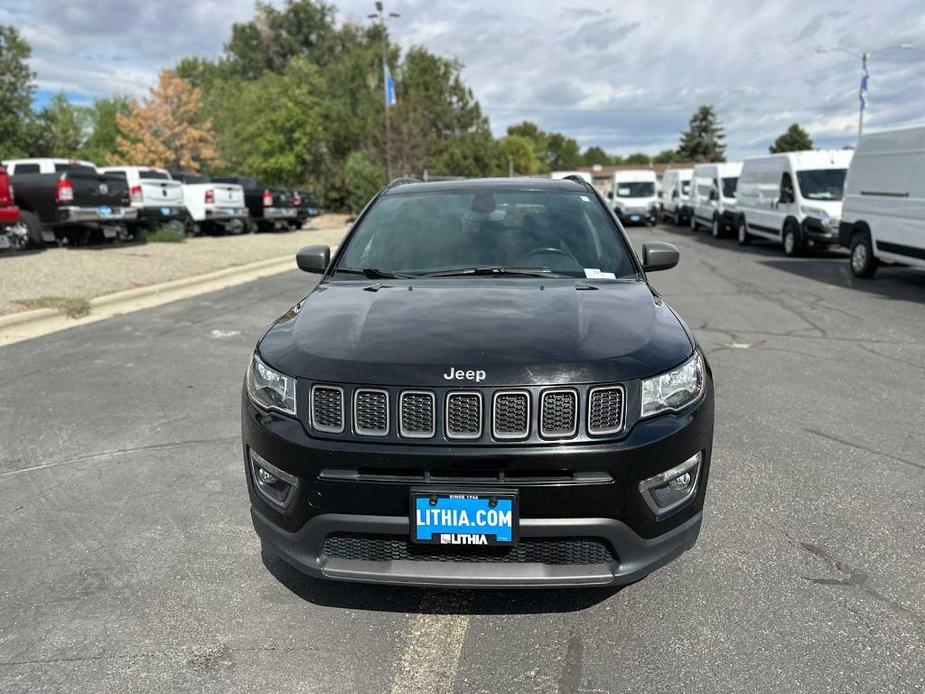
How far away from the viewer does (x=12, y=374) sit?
6.76 metres

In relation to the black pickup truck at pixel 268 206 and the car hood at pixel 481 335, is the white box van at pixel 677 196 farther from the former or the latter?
the car hood at pixel 481 335

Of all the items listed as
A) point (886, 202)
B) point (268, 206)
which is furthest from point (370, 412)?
point (268, 206)

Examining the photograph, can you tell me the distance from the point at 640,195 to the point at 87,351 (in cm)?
2820

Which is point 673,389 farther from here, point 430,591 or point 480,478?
point 430,591

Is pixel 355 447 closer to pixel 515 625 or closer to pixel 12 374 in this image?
pixel 515 625

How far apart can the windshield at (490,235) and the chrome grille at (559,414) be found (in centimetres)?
133

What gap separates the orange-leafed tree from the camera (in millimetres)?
48562

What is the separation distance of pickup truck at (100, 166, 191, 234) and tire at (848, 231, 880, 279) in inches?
578

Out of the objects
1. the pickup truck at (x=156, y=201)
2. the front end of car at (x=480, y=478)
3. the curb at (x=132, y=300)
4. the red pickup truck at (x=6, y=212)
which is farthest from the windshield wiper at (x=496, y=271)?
the pickup truck at (x=156, y=201)

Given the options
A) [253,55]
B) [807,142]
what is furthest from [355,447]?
[807,142]

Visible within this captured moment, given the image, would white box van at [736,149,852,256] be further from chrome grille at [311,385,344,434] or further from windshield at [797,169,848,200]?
chrome grille at [311,385,344,434]

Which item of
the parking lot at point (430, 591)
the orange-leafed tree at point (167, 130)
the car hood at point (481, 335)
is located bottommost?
the parking lot at point (430, 591)

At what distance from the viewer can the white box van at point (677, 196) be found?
31.0 metres

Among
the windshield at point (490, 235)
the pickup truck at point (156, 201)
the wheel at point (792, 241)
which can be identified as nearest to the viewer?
the windshield at point (490, 235)
